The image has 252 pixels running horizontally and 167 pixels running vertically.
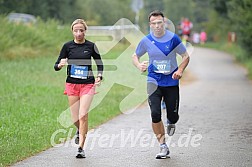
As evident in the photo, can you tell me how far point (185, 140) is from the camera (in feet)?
39.0

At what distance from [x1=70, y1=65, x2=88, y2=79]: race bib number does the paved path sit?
1.18 meters

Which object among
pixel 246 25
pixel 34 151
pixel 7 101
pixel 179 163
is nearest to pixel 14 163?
pixel 34 151

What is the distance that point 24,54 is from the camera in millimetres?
30516

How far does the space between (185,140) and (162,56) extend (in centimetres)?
235

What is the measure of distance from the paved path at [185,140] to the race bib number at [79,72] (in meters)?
1.18

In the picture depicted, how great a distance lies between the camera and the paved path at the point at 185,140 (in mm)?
9805

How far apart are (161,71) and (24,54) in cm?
2106

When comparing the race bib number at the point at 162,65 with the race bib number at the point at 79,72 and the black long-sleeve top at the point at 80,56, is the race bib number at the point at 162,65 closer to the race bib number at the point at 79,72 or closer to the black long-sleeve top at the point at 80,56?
the black long-sleeve top at the point at 80,56

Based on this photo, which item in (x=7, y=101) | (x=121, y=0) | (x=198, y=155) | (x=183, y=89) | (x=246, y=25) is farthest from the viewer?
(x=121, y=0)

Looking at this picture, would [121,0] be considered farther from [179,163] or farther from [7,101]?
[179,163]

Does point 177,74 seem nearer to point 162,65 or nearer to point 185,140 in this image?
point 162,65

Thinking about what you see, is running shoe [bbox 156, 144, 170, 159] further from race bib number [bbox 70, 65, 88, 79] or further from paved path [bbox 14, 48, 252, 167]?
race bib number [bbox 70, 65, 88, 79]

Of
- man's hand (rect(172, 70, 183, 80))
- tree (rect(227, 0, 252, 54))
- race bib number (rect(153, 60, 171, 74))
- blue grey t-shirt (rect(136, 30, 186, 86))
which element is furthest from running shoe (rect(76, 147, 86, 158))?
tree (rect(227, 0, 252, 54))

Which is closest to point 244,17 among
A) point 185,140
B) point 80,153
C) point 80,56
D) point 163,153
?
point 185,140
